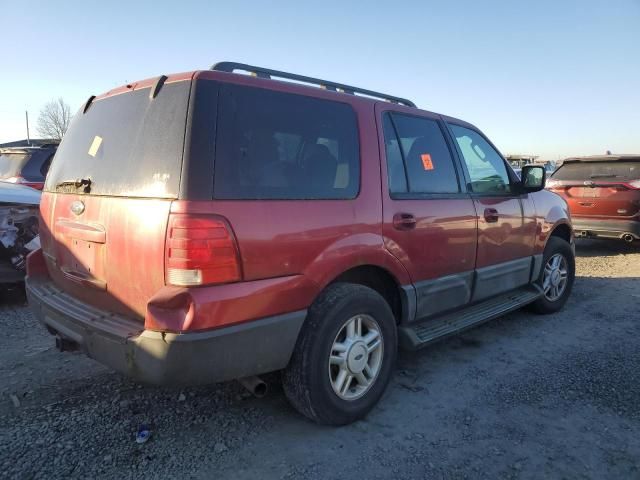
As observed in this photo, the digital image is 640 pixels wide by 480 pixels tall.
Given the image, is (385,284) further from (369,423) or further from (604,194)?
(604,194)

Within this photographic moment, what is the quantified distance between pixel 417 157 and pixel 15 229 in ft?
14.6

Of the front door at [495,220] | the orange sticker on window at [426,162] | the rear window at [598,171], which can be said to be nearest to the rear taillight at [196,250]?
the orange sticker on window at [426,162]

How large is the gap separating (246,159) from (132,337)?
1036 millimetres

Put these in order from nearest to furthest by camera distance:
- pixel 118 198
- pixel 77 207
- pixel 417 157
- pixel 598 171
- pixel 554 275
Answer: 1. pixel 118 198
2. pixel 77 207
3. pixel 417 157
4. pixel 554 275
5. pixel 598 171

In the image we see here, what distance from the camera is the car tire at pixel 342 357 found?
256 centimetres

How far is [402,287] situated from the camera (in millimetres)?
3137

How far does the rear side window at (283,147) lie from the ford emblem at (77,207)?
1.00m

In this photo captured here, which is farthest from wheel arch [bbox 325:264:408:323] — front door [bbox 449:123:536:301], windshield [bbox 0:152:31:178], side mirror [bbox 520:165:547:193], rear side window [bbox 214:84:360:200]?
windshield [bbox 0:152:31:178]

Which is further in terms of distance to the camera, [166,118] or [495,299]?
[495,299]

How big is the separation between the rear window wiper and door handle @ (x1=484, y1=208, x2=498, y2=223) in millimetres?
2938

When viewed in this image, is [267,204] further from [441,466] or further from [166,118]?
[441,466]

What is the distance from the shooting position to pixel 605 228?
25.9 feet

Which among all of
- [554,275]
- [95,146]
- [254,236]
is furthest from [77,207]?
[554,275]

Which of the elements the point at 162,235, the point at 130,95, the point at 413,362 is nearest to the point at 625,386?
the point at 413,362
